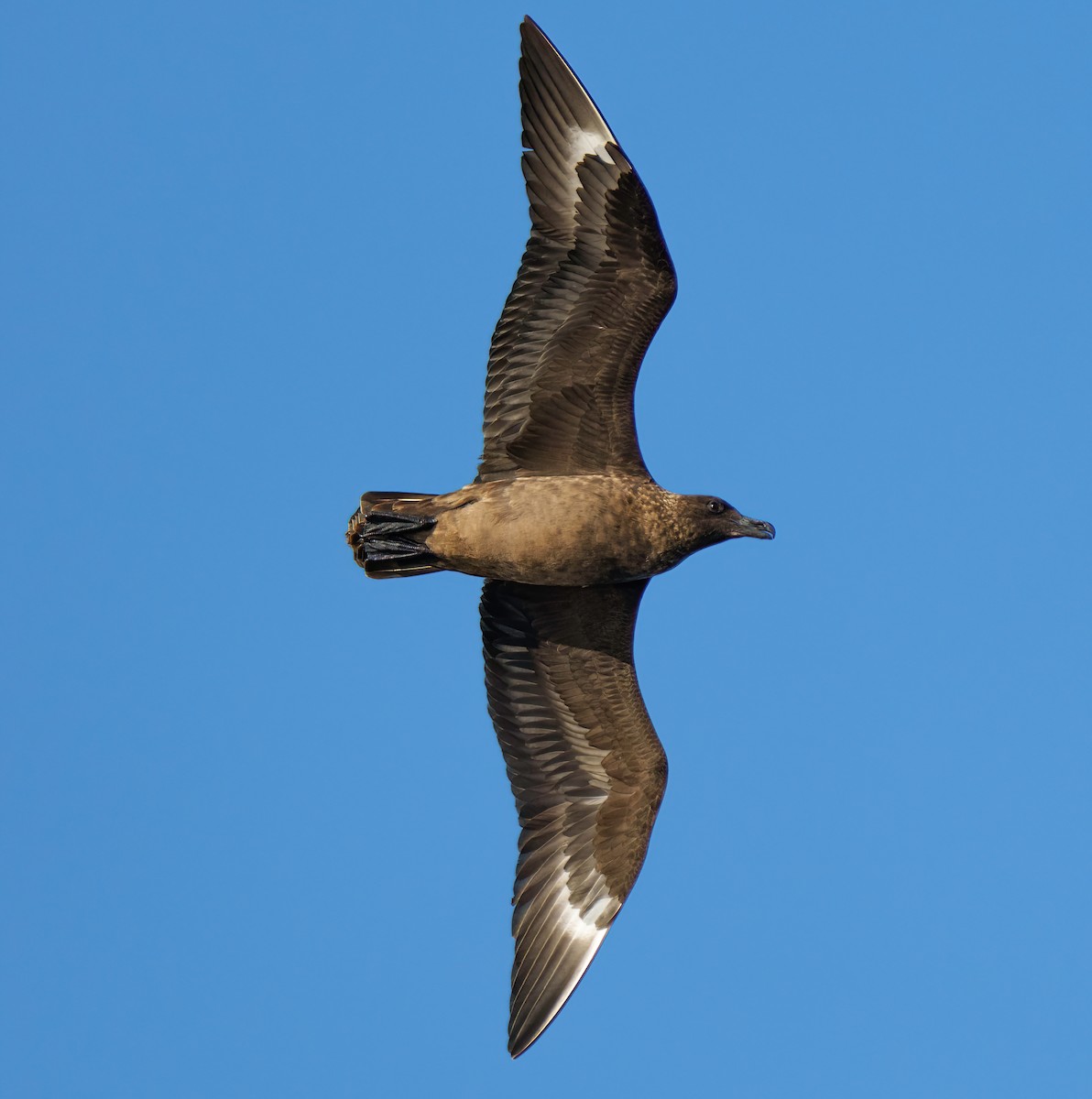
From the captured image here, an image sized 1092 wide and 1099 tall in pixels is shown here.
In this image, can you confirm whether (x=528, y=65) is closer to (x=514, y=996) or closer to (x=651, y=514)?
(x=651, y=514)

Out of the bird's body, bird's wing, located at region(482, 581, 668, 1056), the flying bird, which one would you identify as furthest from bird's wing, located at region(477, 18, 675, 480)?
bird's wing, located at region(482, 581, 668, 1056)

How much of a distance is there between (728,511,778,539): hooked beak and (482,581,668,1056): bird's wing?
2.02 ft

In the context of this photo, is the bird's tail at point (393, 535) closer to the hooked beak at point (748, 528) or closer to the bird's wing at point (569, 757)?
the bird's wing at point (569, 757)

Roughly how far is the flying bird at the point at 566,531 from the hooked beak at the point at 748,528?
0.5 inches

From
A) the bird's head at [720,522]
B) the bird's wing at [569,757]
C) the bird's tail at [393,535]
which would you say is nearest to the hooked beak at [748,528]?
the bird's head at [720,522]

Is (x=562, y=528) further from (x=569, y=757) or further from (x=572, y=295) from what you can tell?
(x=569, y=757)

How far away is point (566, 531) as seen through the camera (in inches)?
364

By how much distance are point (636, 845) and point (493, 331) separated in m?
2.92

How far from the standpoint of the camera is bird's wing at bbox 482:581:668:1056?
9.83 metres

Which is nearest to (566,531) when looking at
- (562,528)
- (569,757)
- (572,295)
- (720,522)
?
(562,528)

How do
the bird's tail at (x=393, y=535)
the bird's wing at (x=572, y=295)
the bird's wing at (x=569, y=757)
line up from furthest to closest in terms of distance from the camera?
the bird's wing at (x=569, y=757) < the bird's tail at (x=393, y=535) < the bird's wing at (x=572, y=295)

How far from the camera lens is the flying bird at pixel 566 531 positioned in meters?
9.24

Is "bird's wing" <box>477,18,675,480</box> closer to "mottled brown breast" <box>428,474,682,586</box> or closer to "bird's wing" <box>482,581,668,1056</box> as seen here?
"mottled brown breast" <box>428,474,682,586</box>

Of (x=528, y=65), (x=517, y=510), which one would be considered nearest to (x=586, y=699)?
(x=517, y=510)
